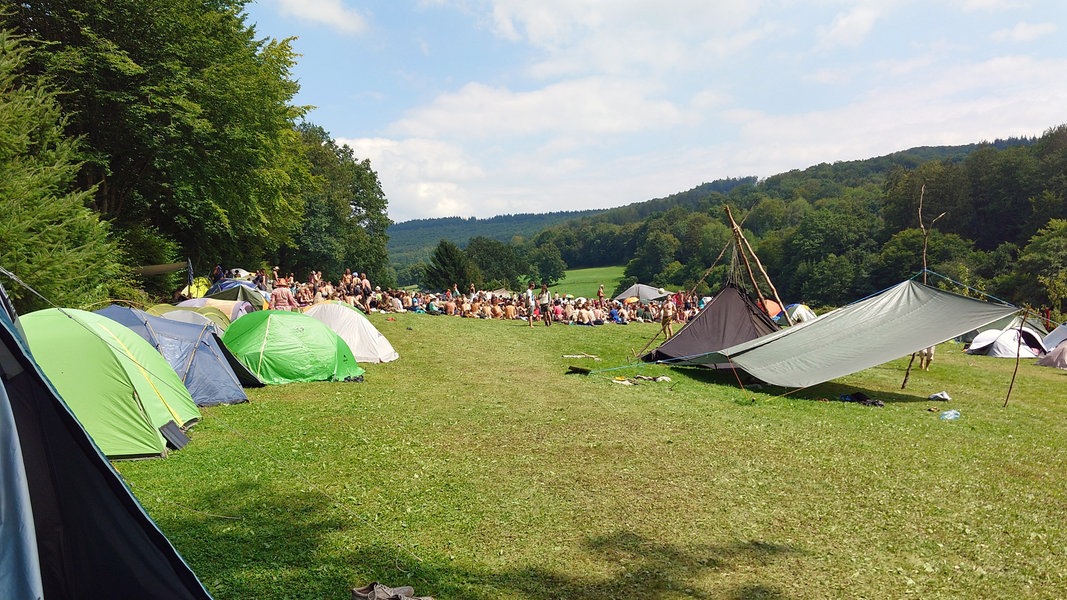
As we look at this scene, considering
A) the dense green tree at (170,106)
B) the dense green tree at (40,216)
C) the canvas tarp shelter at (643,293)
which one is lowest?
the canvas tarp shelter at (643,293)

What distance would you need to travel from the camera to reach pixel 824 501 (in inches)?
246

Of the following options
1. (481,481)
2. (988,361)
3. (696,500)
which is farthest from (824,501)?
(988,361)

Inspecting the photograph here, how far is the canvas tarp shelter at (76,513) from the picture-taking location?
338 cm

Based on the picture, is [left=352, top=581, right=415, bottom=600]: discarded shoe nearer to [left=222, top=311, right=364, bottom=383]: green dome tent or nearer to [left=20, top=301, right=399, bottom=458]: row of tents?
[left=20, top=301, right=399, bottom=458]: row of tents

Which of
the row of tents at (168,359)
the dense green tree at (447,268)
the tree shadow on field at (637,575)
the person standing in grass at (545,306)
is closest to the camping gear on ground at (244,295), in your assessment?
the row of tents at (168,359)

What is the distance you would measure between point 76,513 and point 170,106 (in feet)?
66.9

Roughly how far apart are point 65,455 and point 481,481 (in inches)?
157

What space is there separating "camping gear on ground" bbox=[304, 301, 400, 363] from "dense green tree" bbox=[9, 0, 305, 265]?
26.0ft

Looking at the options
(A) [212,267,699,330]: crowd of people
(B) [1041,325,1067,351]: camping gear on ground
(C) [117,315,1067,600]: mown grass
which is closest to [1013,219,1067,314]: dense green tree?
(B) [1041,325,1067,351]: camping gear on ground

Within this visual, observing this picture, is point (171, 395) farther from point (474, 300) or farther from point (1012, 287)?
point (1012, 287)

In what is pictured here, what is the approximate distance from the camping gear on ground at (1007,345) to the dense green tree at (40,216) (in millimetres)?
25850

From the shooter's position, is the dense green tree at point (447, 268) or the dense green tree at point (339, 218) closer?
the dense green tree at point (339, 218)

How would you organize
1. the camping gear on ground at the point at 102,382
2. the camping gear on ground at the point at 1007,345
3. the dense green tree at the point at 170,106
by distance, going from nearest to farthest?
the camping gear on ground at the point at 102,382 → the dense green tree at the point at 170,106 → the camping gear on ground at the point at 1007,345

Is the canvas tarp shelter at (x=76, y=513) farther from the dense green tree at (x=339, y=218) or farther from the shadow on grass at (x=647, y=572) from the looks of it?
the dense green tree at (x=339, y=218)
